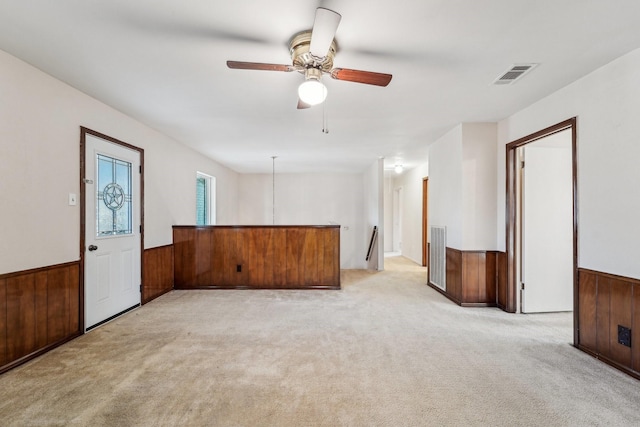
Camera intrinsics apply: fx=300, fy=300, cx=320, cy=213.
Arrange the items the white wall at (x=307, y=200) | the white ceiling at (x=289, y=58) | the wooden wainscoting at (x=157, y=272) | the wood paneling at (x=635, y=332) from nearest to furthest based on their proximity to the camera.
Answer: the white ceiling at (x=289, y=58) → the wood paneling at (x=635, y=332) → the wooden wainscoting at (x=157, y=272) → the white wall at (x=307, y=200)

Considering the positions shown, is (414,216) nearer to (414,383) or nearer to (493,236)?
(493,236)

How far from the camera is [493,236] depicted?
396 centimetres

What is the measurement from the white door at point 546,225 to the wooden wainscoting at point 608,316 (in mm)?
965

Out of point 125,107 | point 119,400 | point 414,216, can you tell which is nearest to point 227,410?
point 119,400

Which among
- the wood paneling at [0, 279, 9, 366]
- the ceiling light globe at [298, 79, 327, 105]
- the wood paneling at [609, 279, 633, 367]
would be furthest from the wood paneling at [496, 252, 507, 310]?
the wood paneling at [0, 279, 9, 366]

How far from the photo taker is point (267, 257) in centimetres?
498

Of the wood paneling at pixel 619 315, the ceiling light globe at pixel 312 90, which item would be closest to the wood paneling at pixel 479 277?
the wood paneling at pixel 619 315

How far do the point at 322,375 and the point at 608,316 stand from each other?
236cm

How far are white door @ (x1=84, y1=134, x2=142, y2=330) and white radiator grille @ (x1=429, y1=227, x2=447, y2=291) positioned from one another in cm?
429

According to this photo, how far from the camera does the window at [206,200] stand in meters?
6.54

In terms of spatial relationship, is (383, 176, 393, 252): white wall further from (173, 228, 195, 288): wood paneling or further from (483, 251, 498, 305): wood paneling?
(173, 228, 195, 288): wood paneling

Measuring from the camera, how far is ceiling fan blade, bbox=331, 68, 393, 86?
206cm

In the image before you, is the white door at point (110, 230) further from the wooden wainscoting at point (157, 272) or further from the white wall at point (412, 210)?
the white wall at point (412, 210)

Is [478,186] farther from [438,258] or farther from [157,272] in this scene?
[157,272]
